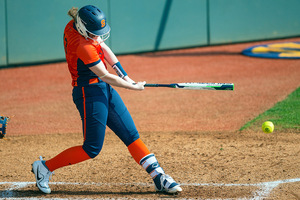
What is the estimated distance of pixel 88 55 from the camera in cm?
438

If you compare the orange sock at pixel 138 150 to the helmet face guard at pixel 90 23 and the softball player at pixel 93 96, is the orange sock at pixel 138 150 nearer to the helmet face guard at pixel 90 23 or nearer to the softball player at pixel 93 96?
the softball player at pixel 93 96

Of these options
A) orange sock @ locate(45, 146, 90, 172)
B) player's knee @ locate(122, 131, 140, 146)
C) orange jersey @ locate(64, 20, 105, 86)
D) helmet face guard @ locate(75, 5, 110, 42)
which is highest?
helmet face guard @ locate(75, 5, 110, 42)

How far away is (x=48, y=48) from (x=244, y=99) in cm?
695

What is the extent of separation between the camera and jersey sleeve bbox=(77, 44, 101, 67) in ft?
14.4

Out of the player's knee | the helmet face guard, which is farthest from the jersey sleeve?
the player's knee

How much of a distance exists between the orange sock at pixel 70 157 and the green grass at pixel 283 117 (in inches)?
129

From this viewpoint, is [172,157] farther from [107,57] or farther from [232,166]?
[107,57]

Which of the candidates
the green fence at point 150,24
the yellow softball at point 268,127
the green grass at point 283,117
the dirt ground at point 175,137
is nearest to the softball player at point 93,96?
the dirt ground at point 175,137

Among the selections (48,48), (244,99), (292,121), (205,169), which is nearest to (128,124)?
(205,169)

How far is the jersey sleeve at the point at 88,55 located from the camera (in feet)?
14.4

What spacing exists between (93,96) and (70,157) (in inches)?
28.5

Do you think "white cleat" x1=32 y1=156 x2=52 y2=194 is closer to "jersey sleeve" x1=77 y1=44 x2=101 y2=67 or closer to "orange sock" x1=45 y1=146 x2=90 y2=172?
"orange sock" x1=45 y1=146 x2=90 y2=172

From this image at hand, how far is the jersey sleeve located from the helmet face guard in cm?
14

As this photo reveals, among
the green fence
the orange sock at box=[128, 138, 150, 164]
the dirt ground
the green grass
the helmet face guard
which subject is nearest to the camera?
the helmet face guard
